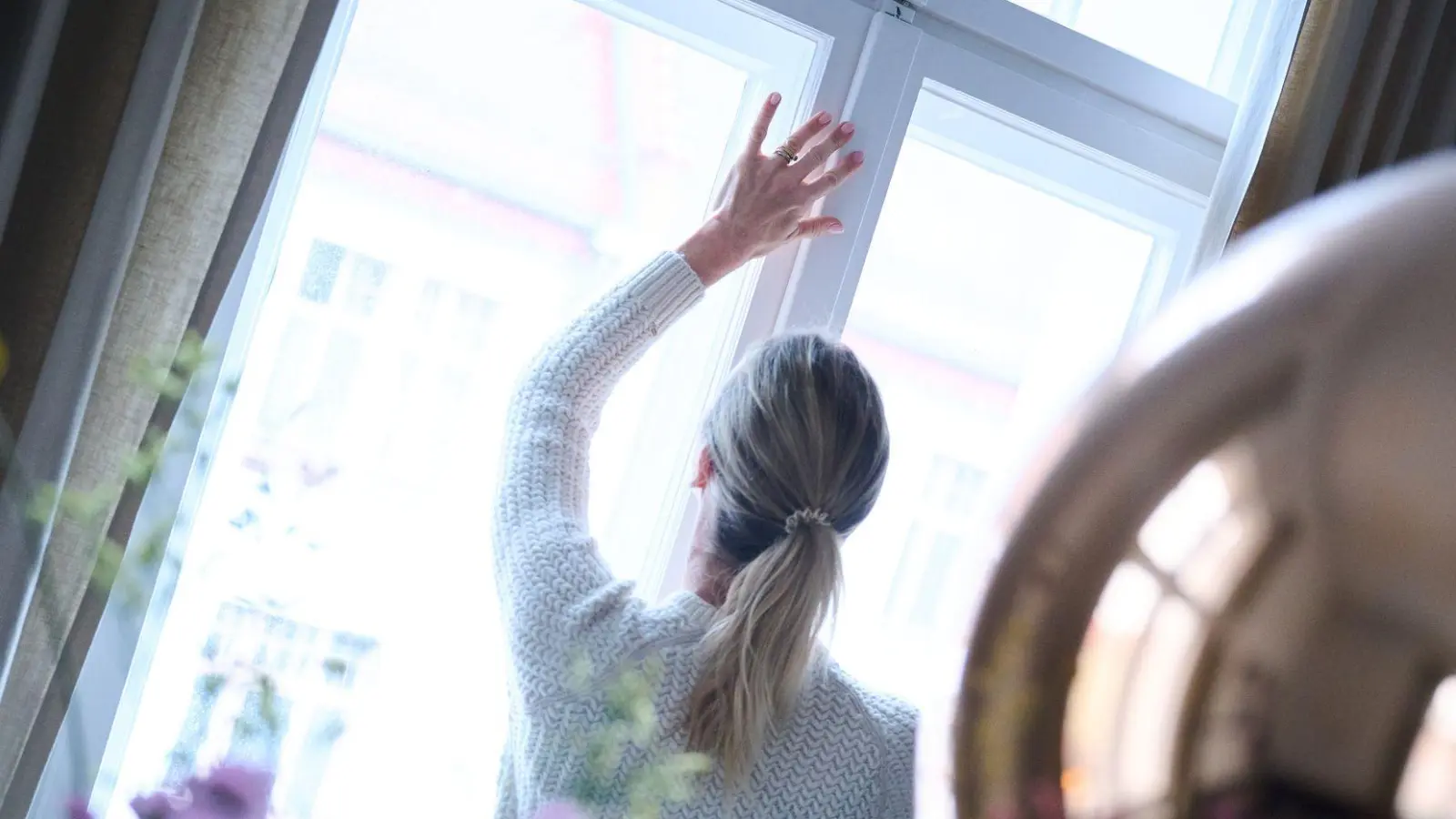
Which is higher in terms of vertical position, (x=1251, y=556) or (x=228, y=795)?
(x=1251, y=556)

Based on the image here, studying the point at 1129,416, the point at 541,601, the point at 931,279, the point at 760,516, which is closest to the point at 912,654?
the point at 931,279

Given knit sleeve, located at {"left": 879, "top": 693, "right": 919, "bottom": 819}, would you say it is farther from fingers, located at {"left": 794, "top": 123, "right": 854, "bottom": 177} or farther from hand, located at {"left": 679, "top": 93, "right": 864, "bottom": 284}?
fingers, located at {"left": 794, "top": 123, "right": 854, "bottom": 177}

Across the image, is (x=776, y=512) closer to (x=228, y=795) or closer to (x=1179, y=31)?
(x=228, y=795)

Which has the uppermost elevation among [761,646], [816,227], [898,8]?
[898,8]

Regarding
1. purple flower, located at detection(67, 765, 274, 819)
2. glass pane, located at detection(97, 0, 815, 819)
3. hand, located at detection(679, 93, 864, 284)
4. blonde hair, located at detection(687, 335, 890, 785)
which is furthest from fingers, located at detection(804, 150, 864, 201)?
purple flower, located at detection(67, 765, 274, 819)

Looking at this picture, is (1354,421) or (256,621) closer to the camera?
(1354,421)

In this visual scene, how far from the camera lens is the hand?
1.43 metres

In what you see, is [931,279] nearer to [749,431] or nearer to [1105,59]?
[1105,59]

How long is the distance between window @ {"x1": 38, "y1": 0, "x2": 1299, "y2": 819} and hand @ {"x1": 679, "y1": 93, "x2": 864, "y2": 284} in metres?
0.11

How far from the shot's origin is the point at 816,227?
1.54 m

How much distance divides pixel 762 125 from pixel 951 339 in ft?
1.66

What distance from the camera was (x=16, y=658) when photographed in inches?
46.7

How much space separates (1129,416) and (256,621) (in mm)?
1145

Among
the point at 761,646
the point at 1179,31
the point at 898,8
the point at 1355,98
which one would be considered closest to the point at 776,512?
the point at 761,646
